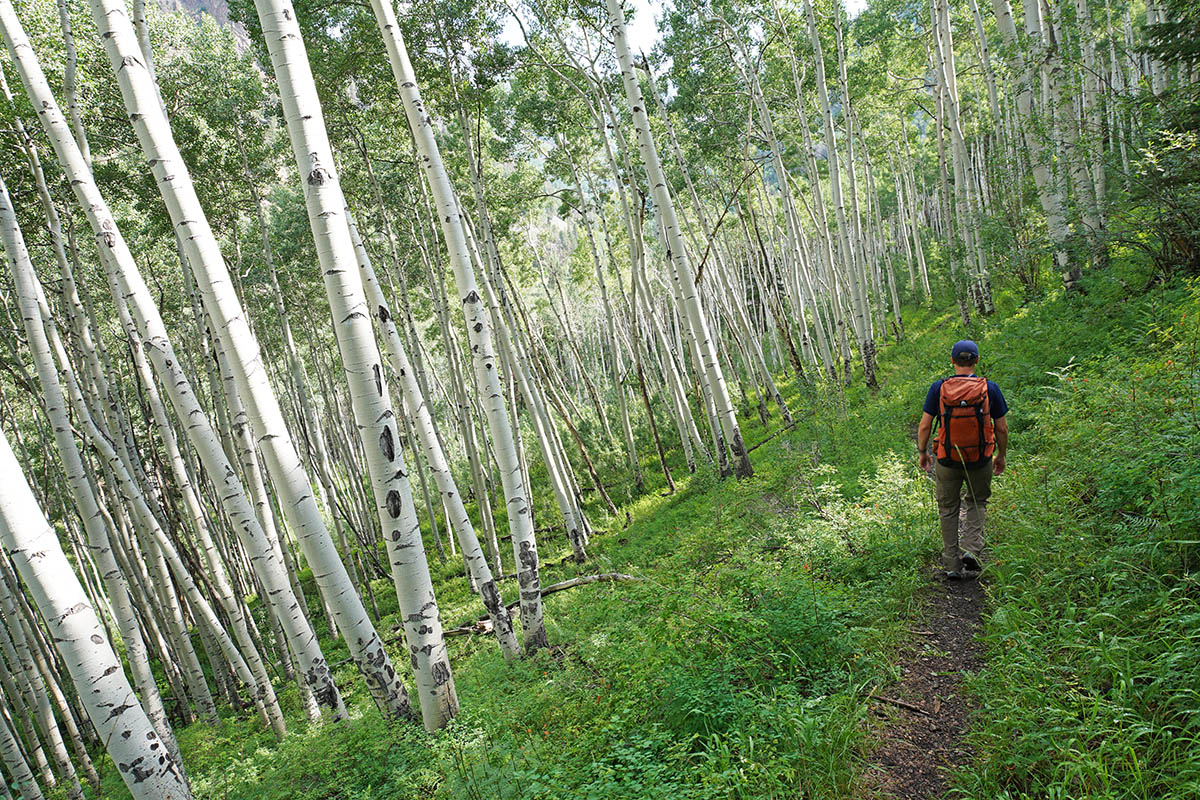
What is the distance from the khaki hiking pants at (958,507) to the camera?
409 cm

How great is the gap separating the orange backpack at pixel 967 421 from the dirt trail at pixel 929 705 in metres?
0.90

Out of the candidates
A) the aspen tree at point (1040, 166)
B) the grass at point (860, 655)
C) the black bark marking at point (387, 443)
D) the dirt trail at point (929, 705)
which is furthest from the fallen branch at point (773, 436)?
the black bark marking at point (387, 443)

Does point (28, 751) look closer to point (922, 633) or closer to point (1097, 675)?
point (922, 633)

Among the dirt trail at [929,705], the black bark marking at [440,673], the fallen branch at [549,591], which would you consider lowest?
the fallen branch at [549,591]

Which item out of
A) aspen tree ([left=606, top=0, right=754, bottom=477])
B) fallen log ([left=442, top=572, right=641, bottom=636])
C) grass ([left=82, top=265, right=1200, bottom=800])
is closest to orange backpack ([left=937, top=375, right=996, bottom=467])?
grass ([left=82, top=265, right=1200, bottom=800])

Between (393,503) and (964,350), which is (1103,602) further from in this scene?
(393,503)

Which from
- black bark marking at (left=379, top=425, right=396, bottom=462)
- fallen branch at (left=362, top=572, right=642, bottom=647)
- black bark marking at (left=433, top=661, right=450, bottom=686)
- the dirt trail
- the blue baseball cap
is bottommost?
fallen branch at (left=362, top=572, right=642, bottom=647)

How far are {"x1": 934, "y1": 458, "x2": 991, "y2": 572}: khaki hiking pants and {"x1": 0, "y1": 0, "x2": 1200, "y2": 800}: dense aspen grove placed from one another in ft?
10.7

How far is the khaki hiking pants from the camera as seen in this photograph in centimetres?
409

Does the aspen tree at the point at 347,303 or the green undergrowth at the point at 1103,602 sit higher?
the aspen tree at the point at 347,303

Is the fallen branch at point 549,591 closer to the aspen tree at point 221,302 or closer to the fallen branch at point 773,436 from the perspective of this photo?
the aspen tree at point 221,302

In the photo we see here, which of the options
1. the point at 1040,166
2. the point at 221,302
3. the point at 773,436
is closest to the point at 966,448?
the point at 221,302

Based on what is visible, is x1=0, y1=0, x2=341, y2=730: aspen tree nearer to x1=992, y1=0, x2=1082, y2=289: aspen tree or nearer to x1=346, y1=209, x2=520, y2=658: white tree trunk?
x1=346, y1=209, x2=520, y2=658: white tree trunk

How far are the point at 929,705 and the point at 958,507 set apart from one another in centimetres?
165
